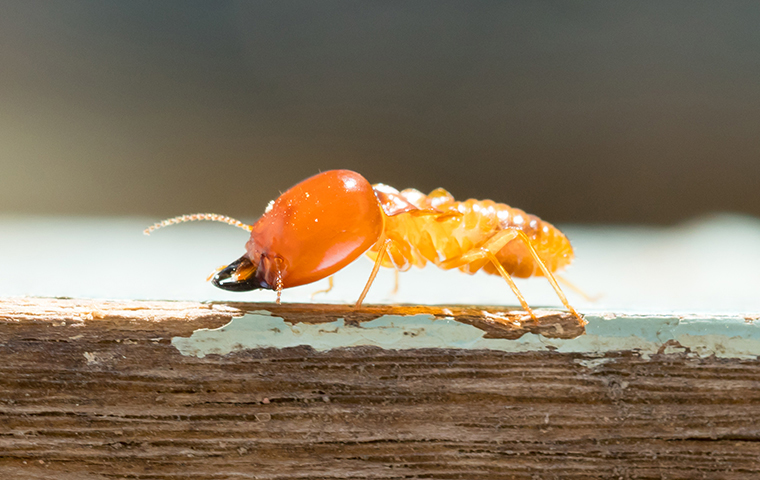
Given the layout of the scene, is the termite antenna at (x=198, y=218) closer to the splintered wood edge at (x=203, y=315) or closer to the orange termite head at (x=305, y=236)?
the orange termite head at (x=305, y=236)

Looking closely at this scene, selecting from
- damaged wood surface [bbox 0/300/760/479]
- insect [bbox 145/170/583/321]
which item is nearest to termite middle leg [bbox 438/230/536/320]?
insect [bbox 145/170/583/321]

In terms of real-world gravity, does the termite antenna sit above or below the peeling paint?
above

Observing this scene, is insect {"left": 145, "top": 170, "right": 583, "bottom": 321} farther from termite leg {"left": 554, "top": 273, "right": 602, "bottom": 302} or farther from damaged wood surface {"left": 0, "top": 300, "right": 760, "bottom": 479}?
termite leg {"left": 554, "top": 273, "right": 602, "bottom": 302}

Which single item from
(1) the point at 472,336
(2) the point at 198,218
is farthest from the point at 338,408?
(2) the point at 198,218

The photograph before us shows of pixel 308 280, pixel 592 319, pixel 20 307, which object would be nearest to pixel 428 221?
pixel 308 280

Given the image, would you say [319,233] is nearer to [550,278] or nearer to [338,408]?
[338,408]

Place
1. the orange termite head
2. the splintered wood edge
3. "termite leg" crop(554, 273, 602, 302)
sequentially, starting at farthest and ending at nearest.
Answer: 1. "termite leg" crop(554, 273, 602, 302)
2. the orange termite head
3. the splintered wood edge
